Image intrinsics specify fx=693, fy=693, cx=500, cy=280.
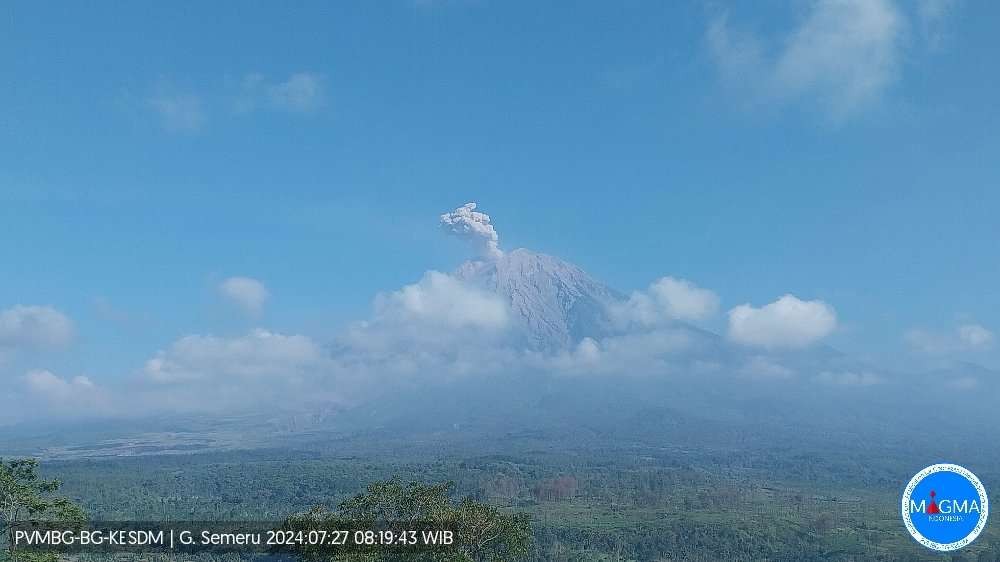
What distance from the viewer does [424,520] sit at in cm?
3241

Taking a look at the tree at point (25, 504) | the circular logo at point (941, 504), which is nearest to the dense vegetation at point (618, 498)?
the tree at point (25, 504)

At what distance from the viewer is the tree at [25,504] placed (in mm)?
27219

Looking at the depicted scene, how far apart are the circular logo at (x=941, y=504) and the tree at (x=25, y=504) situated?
33170mm

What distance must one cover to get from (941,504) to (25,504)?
118ft

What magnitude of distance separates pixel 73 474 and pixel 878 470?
19694cm

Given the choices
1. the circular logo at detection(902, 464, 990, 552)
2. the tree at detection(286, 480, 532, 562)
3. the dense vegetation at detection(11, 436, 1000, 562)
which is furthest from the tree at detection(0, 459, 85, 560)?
the circular logo at detection(902, 464, 990, 552)

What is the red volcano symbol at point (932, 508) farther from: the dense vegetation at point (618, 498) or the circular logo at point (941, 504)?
the dense vegetation at point (618, 498)

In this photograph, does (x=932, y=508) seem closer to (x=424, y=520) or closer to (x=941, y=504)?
(x=941, y=504)

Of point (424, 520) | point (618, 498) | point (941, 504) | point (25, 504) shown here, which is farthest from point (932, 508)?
point (618, 498)

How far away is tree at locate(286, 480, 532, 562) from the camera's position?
101 feet

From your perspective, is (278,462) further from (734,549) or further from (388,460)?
(734,549)

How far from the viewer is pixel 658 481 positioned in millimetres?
146500

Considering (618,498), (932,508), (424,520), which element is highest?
(932,508)

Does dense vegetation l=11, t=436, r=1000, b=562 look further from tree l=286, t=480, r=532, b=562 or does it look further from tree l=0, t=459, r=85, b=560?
tree l=0, t=459, r=85, b=560
